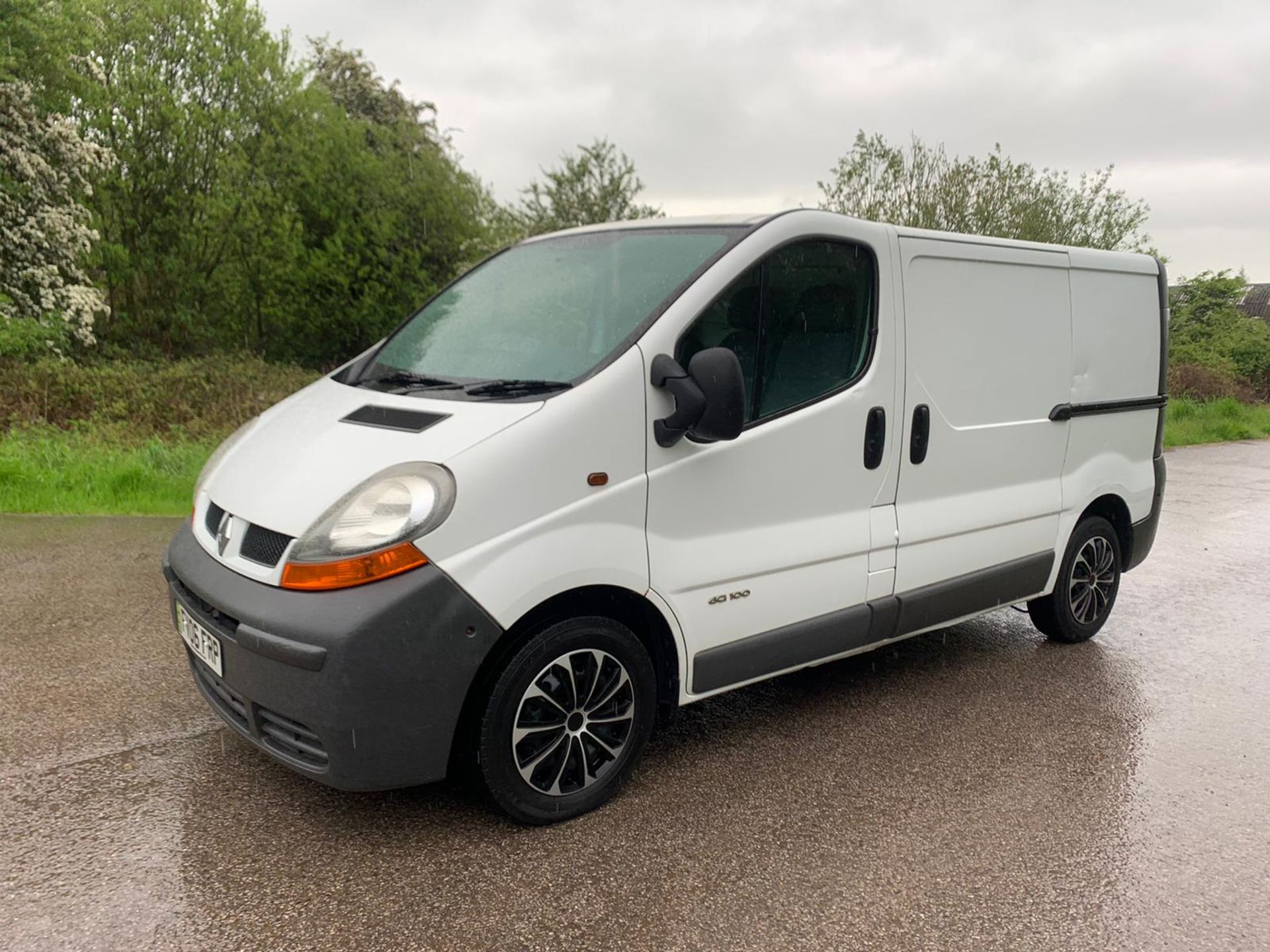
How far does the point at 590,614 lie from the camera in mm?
3068

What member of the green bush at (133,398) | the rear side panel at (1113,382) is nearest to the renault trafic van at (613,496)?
the rear side panel at (1113,382)

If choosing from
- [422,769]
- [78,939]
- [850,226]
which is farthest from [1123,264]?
[78,939]

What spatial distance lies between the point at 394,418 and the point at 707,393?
1.01 metres

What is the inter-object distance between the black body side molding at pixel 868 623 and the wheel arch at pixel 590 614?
11 cm

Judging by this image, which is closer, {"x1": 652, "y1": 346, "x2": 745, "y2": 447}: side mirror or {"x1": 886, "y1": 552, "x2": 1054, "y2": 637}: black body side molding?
{"x1": 652, "y1": 346, "x2": 745, "y2": 447}: side mirror

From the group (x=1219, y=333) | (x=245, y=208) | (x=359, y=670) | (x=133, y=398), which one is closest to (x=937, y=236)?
(x=359, y=670)

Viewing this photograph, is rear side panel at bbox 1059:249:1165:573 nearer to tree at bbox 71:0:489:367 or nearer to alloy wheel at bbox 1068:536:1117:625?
alloy wheel at bbox 1068:536:1117:625

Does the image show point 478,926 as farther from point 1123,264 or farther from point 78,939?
point 1123,264

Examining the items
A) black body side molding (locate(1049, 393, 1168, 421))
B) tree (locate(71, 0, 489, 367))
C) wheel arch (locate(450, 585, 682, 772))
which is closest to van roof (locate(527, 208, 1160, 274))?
black body side molding (locate(1049, 393, 1168, 421))

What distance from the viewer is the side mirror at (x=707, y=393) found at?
2979mm

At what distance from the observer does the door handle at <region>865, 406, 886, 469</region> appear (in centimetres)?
373

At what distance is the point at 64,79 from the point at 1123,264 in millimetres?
16975

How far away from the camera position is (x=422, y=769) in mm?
2812

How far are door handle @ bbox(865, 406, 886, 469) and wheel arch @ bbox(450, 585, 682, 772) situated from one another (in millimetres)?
1112
